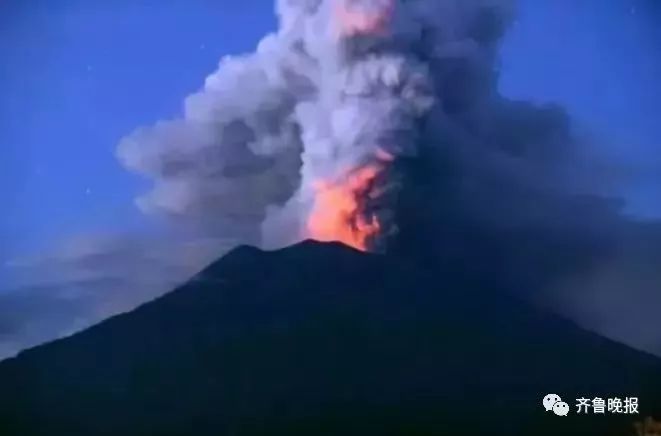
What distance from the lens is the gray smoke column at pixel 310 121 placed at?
7.64 ft

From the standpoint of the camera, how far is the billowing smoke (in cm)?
229

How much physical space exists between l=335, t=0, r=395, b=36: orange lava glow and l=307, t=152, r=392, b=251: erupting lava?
281 millimetres

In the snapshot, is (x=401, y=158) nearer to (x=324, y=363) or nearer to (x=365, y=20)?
(x=365, y=20)

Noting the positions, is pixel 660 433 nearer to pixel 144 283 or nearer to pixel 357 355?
pixel 357 355

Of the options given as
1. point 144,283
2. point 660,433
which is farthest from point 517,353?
point 144,283

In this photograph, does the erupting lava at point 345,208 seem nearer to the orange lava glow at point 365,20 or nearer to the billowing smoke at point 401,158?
the billowing smoke at point 401,158

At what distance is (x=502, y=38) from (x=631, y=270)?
0.58 metres

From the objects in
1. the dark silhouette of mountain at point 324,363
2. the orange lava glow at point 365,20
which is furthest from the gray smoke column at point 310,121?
the dark silhouette of mountain at point 324,363

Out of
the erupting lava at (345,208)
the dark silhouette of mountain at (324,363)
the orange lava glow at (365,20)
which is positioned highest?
the orange lava glow at (365,20)

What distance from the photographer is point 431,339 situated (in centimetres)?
225

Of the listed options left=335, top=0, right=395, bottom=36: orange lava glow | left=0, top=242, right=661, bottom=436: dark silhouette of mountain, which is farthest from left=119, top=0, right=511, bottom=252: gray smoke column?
left=0, top=242, right=661, bottom=436: dark silhouette of mountain

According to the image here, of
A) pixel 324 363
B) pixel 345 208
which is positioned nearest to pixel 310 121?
pixel 345 208

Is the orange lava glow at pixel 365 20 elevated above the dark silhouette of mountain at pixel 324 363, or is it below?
above

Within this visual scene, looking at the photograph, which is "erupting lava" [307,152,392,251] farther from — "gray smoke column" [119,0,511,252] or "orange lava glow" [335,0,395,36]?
"orange lava glow" [335,0,395,36]
